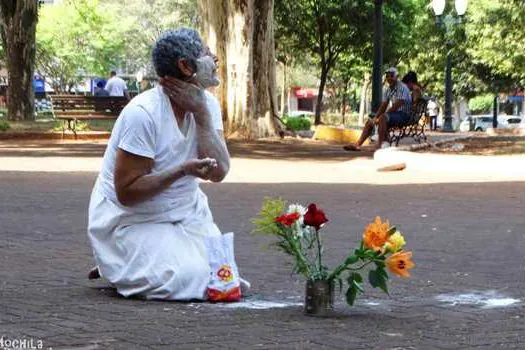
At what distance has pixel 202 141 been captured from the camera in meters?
5.46

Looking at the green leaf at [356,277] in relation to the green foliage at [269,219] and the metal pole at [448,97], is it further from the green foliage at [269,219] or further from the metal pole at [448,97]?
the metal pole at [448,97]

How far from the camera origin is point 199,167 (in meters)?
5.23

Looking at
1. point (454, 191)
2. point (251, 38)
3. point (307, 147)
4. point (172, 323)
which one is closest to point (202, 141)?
point (172, 323)

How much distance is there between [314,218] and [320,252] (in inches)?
7.8

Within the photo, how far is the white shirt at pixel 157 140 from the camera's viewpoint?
17.6 ft

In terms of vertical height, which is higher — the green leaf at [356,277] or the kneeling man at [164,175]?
the kneeling man at [164,175]

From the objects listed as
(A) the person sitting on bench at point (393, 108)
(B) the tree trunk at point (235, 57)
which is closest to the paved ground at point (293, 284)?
(A) the person sitting on bench at point (393, 108)

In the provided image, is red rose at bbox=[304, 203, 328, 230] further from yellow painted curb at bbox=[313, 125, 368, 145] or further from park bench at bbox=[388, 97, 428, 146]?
yellow painted curb at bbox=[313, 125, 368, 145]

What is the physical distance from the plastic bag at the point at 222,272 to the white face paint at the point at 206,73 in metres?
0.80

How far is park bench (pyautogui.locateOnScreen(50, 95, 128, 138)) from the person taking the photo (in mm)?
23766

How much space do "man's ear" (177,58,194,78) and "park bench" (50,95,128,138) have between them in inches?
731

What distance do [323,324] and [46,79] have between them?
71.1 m

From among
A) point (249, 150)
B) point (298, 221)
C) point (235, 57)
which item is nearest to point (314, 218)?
point (298, 221)

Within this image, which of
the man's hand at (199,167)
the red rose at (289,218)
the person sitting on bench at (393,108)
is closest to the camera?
the red rose at (289,218)
